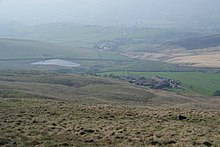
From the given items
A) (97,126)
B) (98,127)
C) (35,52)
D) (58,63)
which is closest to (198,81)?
(58,63)

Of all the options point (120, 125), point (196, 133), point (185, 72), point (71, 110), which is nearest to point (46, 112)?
point (71, 110)

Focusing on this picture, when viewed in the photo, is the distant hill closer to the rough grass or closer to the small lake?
the small lake

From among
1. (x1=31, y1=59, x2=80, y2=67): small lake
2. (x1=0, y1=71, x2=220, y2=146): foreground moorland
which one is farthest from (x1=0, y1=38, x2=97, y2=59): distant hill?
(x1=0, y1=71, x2=220, y2=146): foreground moorland

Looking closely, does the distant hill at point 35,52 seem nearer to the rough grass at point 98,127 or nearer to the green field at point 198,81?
the green field at point 198,81

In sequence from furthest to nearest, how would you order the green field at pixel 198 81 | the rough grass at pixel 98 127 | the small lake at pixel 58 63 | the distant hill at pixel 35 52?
1. the distant hill at pixel 35 52
2. the small lake at pixel 58 63
3. the green field at pixel 198 81
4. the rough grass at pixel 98 127

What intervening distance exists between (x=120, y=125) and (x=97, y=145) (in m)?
5.18

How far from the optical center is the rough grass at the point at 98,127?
2139cm

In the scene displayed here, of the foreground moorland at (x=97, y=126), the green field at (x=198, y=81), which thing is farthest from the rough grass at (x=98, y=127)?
the green field at (x=198, y=81)

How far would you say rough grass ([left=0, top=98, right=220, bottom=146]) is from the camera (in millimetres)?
21391

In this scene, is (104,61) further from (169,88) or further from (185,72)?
(169,88)

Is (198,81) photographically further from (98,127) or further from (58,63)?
(98,127)

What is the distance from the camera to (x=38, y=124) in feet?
84.3

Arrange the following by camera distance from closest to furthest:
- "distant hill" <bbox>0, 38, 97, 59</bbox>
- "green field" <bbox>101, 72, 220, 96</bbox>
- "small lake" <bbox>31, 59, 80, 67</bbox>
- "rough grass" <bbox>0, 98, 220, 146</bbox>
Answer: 1. "rough grass" <bbox>0, 98, 220, 146</bbox>
2. "green field" <bbox>101, 72, 220, 96</bbox>
3. "small lake" <bbox>31, 59, 80, 67</bbox>
4. "distant hill" <bbox>0, 38, 97, 59</bbox>

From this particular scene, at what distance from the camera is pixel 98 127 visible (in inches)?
987
